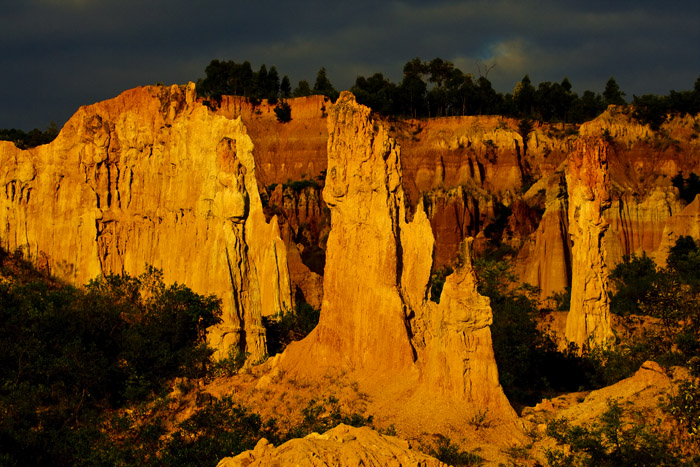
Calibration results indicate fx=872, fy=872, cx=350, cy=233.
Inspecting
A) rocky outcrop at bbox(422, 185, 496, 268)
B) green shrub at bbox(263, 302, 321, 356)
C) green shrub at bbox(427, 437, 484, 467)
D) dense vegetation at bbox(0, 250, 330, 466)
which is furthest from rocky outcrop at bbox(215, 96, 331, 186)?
green shrub at bbox(427, 437, 484, 467)

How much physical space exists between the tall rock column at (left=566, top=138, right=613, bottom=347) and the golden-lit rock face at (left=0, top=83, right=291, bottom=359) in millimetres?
11711

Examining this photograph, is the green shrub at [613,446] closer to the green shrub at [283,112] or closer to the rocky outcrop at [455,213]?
the rocky outcrop at [455,213]

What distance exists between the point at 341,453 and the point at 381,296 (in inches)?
353

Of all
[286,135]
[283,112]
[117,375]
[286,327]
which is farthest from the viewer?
[283,112]

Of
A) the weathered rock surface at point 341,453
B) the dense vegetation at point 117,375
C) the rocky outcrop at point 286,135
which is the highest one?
the rocky outcrop at point 286,135

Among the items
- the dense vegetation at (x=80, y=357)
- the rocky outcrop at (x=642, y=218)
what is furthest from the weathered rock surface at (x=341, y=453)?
the rocky outcrop at (x=642, y=218)

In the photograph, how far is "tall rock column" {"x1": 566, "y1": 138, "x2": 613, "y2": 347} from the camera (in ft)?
104

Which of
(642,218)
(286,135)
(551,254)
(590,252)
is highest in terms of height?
(286,135)

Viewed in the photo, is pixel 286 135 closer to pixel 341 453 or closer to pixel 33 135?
pixel 33 135

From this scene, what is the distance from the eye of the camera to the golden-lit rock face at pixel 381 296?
1928cm

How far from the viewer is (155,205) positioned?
131ft

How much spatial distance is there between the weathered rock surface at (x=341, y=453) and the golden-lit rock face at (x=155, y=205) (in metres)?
18.3

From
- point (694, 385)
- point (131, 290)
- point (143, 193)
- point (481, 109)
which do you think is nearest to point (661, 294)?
point (694, 385)

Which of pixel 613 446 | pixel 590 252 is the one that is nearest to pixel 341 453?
pixel 613 446
